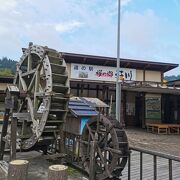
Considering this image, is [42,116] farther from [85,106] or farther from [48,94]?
[85,106]

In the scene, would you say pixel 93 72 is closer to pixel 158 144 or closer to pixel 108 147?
pixel 158 144

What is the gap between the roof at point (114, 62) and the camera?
67.4ft

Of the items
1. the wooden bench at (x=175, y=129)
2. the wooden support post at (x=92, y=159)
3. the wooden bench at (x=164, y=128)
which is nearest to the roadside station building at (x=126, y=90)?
the wooden bench at (x=164, y=128)

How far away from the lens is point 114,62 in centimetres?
2180

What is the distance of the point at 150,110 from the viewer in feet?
68.7

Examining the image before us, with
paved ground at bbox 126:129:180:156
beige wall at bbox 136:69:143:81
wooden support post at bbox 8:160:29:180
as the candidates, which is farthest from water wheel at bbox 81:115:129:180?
beige wall at bbox 136:69:143:81

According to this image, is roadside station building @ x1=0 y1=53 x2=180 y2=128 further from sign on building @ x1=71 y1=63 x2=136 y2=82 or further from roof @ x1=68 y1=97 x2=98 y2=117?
roof @ x1=68 y1=97 x2=98 y2=117

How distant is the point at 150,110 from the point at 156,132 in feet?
9.28

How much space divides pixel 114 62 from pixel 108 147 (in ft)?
54.6

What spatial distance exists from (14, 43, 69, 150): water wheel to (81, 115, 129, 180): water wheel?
3.43ft

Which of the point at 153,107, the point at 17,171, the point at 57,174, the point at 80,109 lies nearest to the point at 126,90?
the point at 153,107

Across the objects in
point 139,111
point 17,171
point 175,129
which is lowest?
point 175,129

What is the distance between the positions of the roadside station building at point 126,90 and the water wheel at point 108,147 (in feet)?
44.5

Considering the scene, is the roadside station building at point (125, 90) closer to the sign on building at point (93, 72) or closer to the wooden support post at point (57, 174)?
the sign on building at point (93, 72)
